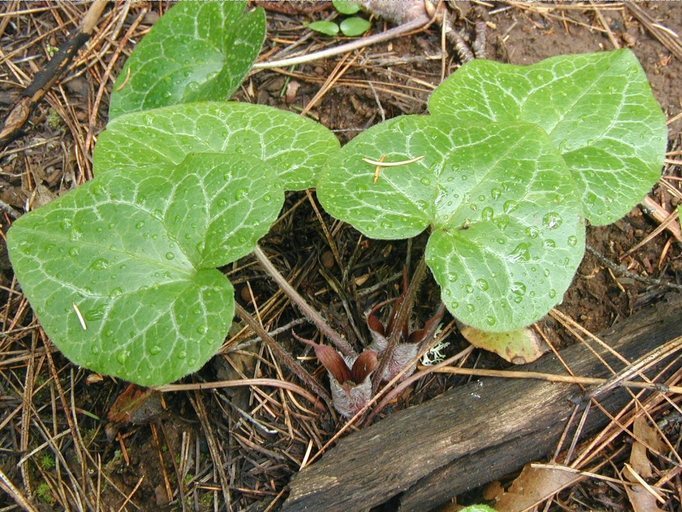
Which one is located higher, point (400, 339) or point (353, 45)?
point (353, 45)

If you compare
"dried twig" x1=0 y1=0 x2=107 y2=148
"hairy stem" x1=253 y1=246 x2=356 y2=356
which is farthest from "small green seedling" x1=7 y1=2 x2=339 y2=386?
"dried twig" x1=0 y1=0 x2=107 y2=148

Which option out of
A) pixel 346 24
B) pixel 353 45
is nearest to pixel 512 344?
pixel 353 45

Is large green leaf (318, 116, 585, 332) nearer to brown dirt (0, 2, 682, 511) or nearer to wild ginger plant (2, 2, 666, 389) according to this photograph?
wild ginger plant (2, 2, 666, 389)

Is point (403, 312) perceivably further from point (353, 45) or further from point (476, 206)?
point (353, 45)

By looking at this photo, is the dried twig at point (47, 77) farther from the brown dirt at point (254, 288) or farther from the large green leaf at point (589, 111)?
the large green leaf at point (589, 111)

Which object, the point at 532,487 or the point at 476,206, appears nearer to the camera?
the point at 476,206

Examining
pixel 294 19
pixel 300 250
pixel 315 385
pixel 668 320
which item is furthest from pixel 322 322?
pixel 294 19
